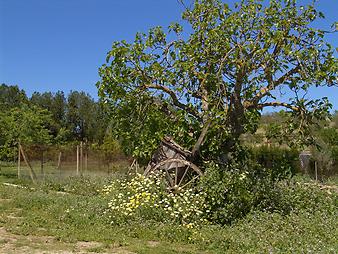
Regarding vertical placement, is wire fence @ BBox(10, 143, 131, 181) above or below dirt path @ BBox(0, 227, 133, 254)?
above

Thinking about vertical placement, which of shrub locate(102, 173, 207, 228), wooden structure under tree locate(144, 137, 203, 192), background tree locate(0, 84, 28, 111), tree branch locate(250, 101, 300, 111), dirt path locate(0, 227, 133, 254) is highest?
background tree locate(0, 84, 28, 111)

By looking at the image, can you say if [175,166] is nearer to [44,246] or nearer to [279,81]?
[279,81]

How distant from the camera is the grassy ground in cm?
671

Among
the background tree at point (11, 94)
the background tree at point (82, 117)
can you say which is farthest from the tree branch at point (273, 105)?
the background tree at point (11, 94)

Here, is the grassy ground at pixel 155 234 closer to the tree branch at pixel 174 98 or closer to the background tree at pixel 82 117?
the tree branch at pixel 174 98

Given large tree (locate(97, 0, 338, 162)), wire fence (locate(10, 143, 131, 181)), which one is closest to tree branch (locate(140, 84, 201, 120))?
large tree (locate(97, 0, 338, 162))

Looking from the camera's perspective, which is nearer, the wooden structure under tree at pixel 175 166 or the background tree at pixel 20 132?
the wooden structure under tree at pixel 175 166

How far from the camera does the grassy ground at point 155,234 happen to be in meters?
6.71

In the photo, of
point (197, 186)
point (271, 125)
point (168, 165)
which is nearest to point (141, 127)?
point (168, 165)

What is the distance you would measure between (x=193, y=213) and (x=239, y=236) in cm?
142

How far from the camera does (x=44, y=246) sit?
6.91m

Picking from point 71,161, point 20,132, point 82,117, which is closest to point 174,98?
point 71,161

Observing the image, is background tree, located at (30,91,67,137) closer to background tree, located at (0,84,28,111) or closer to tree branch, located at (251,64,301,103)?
background tree, located at (0,84,28,111)

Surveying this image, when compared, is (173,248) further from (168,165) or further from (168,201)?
(168,165)
